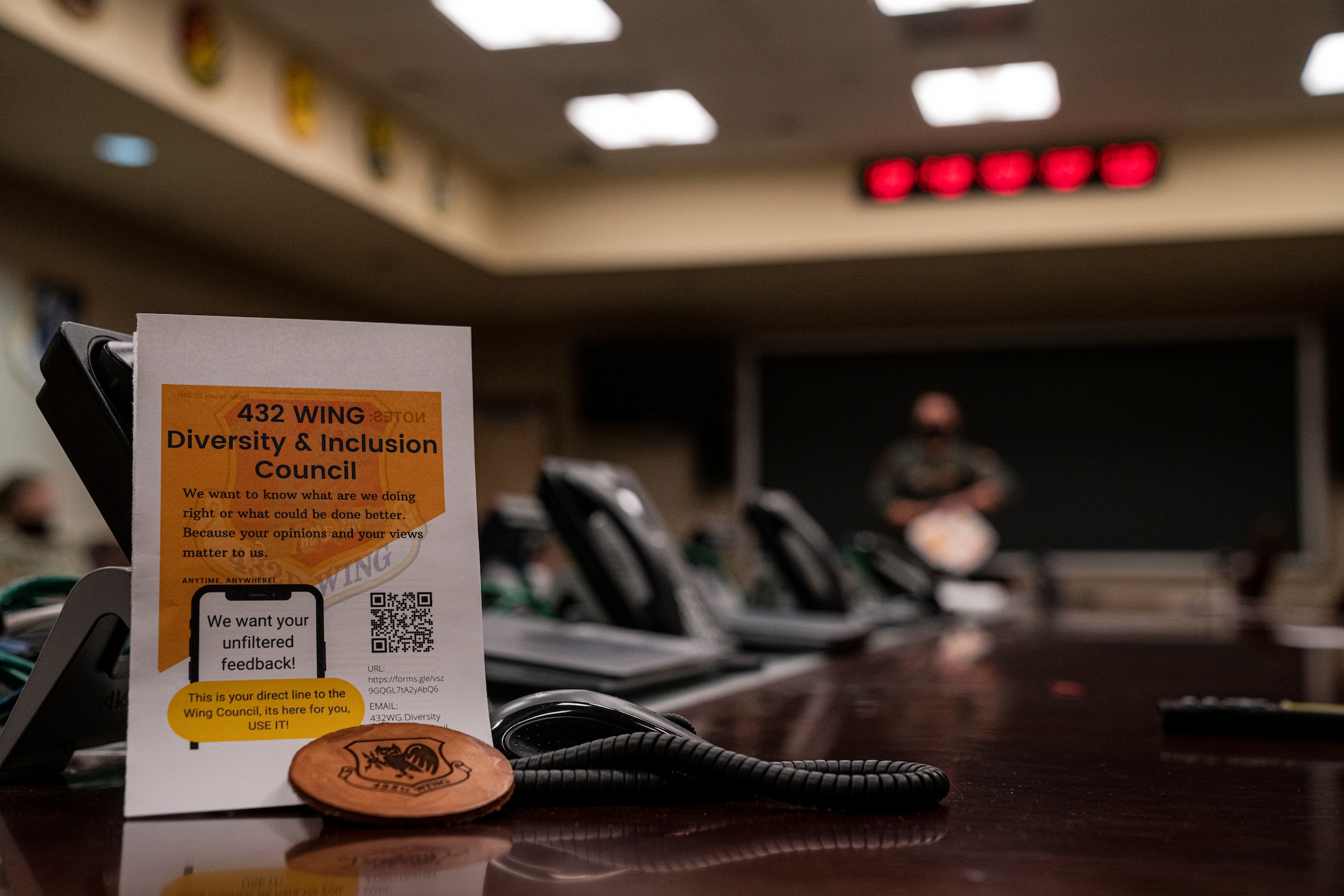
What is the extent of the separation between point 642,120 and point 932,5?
1.61 metres

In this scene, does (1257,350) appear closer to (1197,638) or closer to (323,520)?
(1197,638)

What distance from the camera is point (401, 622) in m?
0.58

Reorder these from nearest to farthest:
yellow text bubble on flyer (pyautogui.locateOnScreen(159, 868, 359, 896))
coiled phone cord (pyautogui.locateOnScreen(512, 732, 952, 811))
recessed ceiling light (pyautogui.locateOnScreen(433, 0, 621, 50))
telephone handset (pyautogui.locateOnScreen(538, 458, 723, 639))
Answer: yellow text bubble on flyer (pyautogui.locateOnScreen(159, 868, 359, 896)), coiled phone cord (pyautogui.locateOnScreen(512, 732, 952, 811)), telephone handset (pyautogui.locateOnScreen(538, 458, 723, 639)), recessed ceiling light (pyautogui.locateOnScreen(433, 0, 621, 50))

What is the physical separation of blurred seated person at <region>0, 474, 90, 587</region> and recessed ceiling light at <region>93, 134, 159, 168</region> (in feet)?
4.00

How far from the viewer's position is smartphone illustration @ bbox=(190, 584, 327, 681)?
0.55m

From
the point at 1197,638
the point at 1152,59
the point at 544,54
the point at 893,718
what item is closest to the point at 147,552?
the point at 893,718

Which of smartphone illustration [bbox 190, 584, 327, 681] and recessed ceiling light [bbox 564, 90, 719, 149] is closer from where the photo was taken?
smartphone illustration [bbox 190, 584, 327, 681]

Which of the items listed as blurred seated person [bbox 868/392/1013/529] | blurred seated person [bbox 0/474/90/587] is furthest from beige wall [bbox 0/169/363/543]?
blurred seated person [bbox 868/392/1013/529]

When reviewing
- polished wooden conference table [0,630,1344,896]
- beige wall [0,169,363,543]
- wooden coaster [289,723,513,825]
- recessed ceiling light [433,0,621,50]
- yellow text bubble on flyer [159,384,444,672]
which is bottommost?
polished wooden conference table [0,630,1344,896]

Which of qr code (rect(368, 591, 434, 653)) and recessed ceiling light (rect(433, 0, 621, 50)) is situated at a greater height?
recessed ceiling light (rect(433, 0, 621, 50))

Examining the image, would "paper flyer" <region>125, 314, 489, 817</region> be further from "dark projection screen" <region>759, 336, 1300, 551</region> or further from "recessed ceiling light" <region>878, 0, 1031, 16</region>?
"dark projection screen" <region>759, 336, 1300, 551</region>

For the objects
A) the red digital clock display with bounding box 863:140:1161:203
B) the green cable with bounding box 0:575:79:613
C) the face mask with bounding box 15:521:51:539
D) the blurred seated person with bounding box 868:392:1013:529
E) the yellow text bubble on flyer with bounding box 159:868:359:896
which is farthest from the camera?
the red digital clock display with bounding box 863:140:1161:203

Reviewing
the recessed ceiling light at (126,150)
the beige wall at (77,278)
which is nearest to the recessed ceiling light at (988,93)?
the recessed ceiling light at (126,150)

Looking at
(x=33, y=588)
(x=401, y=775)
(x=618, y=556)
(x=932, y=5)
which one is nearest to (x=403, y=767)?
(x=401, y=775)
